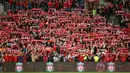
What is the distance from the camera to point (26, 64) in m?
31.7

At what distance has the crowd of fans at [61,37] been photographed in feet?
110

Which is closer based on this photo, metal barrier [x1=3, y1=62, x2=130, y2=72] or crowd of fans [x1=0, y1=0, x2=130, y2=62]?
metal barrier [x1=3, y1=62, x2=130, y2=72]

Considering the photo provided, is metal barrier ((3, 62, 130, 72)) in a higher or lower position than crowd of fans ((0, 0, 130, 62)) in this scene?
lower

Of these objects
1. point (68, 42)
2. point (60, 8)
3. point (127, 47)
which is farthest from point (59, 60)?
point (60, 8)

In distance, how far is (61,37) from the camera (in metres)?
37.6

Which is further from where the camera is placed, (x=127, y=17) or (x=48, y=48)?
(x=127, y=17)

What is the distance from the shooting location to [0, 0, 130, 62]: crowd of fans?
3366 centimetres

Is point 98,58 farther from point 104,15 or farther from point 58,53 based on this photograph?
point 104,15

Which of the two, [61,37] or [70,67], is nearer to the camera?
[70,67]

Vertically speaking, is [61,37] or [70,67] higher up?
[61,37]

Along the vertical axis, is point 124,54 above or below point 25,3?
below

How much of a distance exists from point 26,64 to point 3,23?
30.0 feet

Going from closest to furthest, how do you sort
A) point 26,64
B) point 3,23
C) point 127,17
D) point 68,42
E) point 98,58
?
point 26,64, point 98,58, point 68,42, point 3,23, point 127,17

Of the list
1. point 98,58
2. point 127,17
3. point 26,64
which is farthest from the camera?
point 127,17
